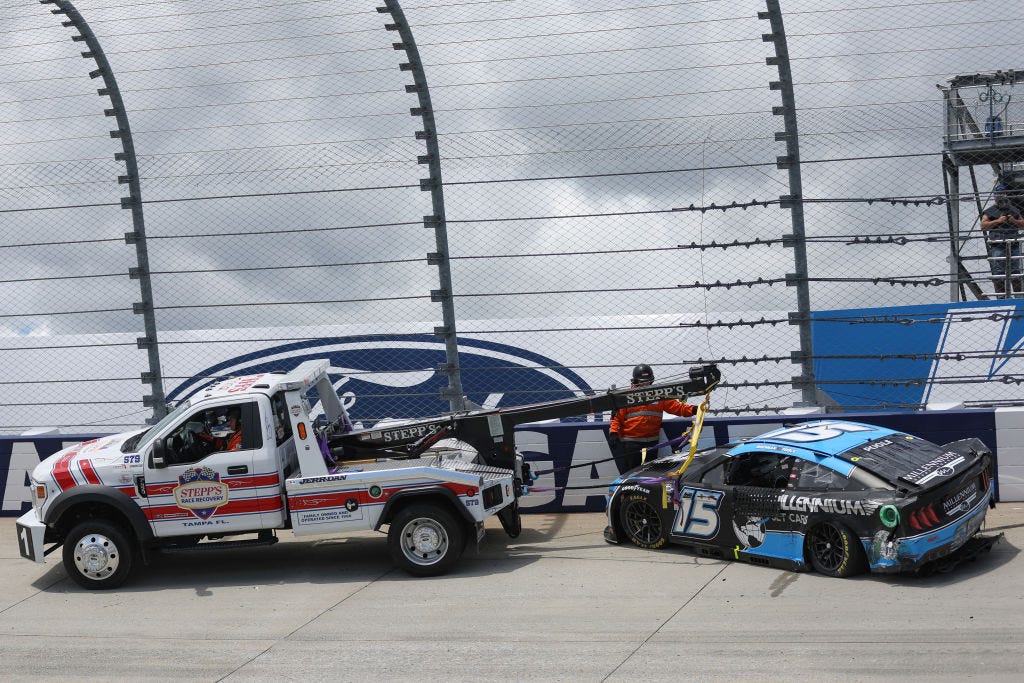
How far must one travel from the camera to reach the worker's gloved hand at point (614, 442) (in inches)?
442

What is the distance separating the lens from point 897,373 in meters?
14.6

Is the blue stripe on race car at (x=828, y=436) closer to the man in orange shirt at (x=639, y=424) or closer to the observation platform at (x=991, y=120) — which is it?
the man in orange shirt at (x=639, y=424)

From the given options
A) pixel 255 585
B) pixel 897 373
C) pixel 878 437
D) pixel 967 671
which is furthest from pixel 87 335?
pixel 967 671

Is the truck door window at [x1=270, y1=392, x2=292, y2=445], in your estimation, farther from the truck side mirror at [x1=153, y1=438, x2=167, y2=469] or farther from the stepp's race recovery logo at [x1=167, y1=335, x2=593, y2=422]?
the stepp's race recovery logo at [x1=167, y1=335, x2=593, y2=422]

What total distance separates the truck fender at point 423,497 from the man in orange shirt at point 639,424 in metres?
2.23

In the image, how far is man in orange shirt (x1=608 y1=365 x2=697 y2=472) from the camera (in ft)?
35.9

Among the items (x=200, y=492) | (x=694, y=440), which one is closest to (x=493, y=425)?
(x=694, y=440)

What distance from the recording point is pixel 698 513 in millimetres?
9469

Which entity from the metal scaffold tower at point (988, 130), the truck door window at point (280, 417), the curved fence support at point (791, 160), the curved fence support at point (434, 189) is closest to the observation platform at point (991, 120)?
the metal scaffold tower at point (988, 130)

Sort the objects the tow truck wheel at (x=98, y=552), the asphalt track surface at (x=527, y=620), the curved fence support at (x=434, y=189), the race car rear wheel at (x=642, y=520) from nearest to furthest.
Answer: the asphalt track surface at (x=527, y=620)
the tow truck wheel at (x=98, y=552)
the race car rear wheel at (x=642, y=520)
the curved fence support at (x=434, y=189)

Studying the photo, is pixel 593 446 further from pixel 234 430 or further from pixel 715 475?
pixel 234 430

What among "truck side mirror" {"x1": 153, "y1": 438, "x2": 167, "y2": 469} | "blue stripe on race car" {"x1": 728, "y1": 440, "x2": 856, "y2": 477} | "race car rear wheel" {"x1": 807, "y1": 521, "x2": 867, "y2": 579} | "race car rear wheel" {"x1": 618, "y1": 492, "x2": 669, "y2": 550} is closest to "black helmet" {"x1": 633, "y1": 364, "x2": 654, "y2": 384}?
"race car rear wheel" {"x1": 618, "y1": 492, "x2": 669, "y2": 550}

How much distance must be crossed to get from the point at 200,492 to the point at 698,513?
4219 millimetres

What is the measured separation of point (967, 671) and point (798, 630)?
47.4 inches
